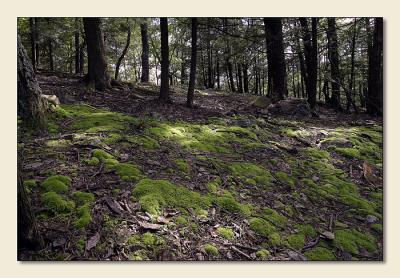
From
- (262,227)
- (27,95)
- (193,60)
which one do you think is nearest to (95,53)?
(193,60)

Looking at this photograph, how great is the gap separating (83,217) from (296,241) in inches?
97.4

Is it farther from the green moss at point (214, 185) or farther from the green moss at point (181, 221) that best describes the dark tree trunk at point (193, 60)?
the green moss at point (181, 221)

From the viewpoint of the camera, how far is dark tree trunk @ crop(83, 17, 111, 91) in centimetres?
886

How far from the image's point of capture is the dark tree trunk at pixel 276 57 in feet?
33.0

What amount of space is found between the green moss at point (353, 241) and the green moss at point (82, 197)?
9.92 feet

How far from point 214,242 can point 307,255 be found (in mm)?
1125

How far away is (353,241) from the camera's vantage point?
431 cm

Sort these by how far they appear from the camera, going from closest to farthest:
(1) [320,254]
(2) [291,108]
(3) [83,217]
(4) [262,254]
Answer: (3) [83,217] < (4) [262,254] < (1) [320,254] < (2) [291,108]

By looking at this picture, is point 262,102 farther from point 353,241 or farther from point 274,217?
point 353,241

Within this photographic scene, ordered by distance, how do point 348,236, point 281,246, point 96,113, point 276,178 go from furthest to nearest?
point 96,113
point 276,178
point 348,236
point 281,246

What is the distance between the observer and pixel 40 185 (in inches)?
155

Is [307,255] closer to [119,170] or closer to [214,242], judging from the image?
[214,242]
